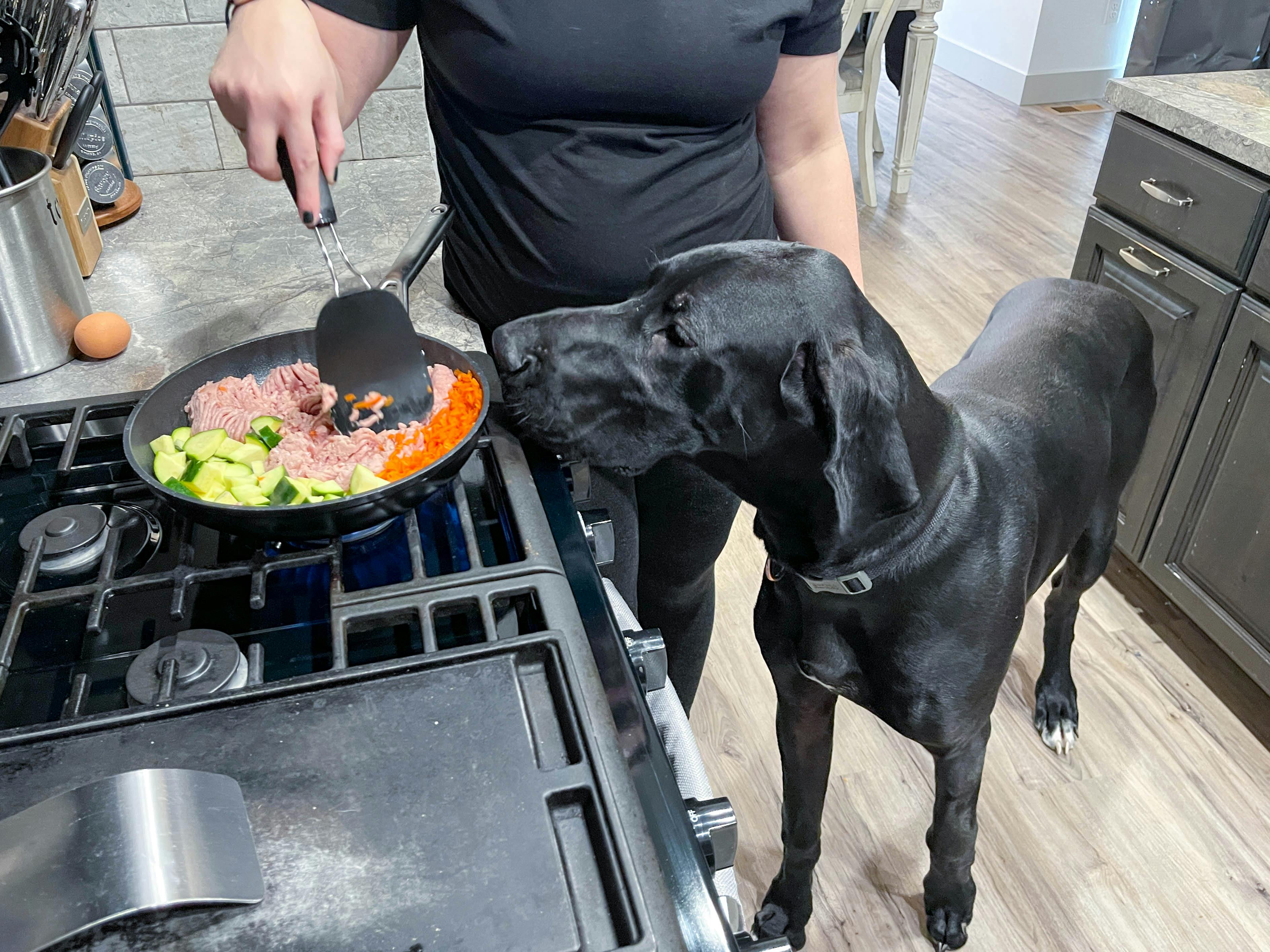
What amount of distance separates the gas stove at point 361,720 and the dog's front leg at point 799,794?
0.61 metres

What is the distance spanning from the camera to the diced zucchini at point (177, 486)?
80cm

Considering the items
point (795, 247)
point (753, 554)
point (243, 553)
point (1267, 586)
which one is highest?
point (795, 247)

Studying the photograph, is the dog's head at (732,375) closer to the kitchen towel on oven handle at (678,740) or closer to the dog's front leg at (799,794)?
the kitchen towel on oven handle at (678,740)

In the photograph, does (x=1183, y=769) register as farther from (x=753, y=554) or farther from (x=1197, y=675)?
(x=753, y=554)

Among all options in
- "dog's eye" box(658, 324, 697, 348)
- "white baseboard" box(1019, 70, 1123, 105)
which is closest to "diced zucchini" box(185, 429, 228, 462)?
"dog's eye" box(658, 324, 697, 348)

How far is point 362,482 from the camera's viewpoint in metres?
0.80

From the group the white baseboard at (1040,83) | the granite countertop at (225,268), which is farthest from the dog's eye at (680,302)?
the white baseboard at (1040,83)

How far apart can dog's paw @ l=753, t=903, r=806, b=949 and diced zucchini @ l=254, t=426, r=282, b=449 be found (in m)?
1.09

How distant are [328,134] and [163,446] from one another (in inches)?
12.8

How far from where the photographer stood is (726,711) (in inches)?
74.7

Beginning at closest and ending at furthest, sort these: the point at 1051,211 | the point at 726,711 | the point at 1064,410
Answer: the point at 1064,410 < the point at 726,711 < the point at 1051,211

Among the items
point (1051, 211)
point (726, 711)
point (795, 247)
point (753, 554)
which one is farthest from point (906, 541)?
point (1051, 211)

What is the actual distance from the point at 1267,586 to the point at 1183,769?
1.23 feet

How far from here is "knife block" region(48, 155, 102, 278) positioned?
1238 millimetres
